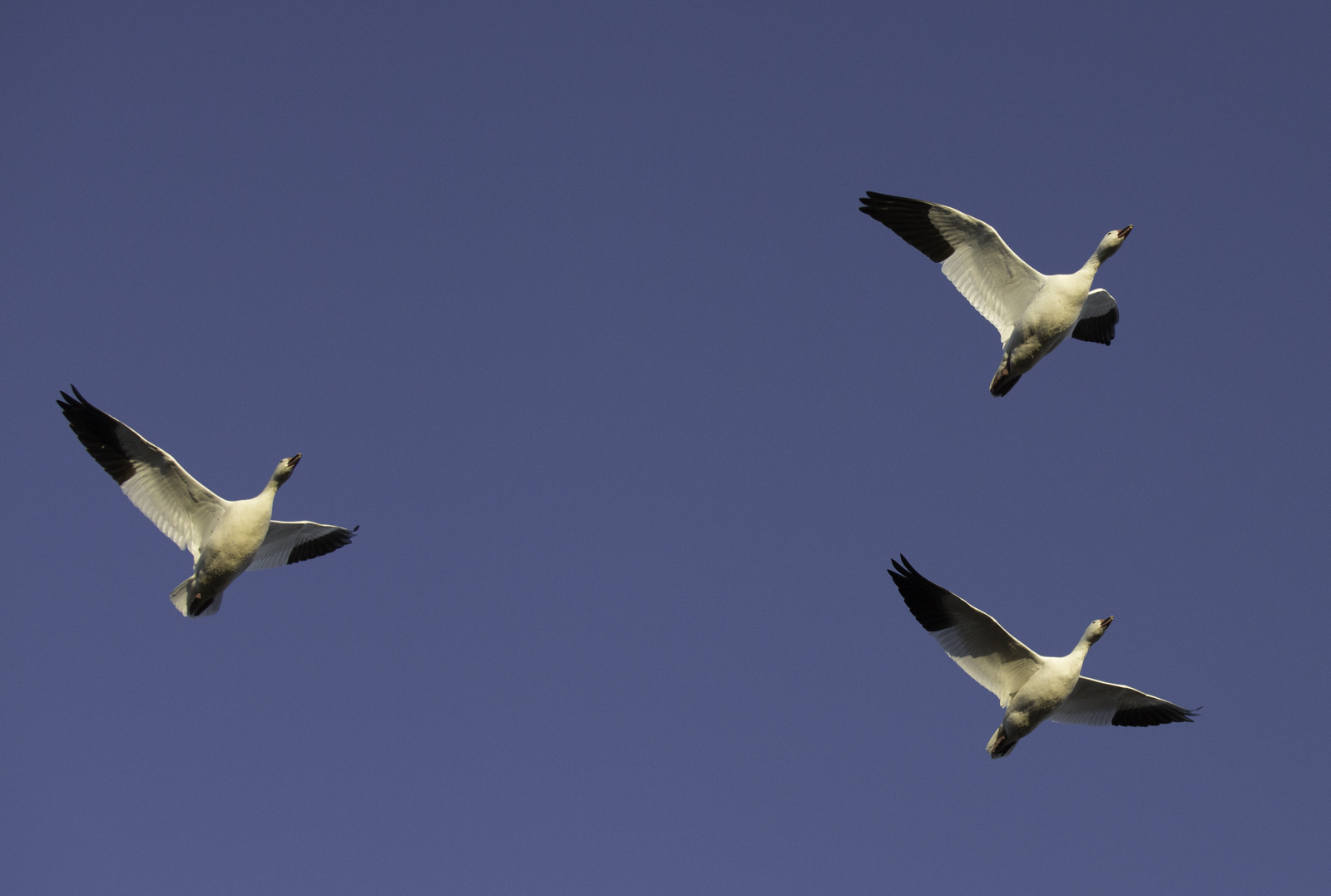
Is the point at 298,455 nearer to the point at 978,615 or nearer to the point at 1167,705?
the point at 978,615

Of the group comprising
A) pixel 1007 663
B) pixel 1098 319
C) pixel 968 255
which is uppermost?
pixel 1098 319

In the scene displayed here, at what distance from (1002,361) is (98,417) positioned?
12660 mm

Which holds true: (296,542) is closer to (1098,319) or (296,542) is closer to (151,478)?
(151,478)

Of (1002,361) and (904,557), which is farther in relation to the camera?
(1002,361)

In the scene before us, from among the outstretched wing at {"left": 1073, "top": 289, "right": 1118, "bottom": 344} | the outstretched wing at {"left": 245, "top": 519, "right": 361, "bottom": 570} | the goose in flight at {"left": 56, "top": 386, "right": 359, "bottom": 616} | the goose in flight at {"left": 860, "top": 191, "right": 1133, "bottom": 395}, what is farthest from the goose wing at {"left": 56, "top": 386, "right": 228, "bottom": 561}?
the outstretched wing at {"left": 1073, "top": 289, "right": 1118, "bottom": 344}

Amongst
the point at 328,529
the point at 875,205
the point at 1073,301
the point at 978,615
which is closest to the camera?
the point at 978,615

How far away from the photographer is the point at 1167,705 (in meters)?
16.3

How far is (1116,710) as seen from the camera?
1638cm

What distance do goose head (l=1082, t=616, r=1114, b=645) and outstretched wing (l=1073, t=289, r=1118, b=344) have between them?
17.7ft

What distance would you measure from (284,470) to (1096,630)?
11742 mm

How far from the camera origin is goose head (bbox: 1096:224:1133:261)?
17.0 m

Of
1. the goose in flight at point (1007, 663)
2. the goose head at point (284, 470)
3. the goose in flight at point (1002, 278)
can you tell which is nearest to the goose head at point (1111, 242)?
the goose in flight at point (1002, 278)

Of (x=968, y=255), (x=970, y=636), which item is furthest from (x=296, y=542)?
(x=968, y=255)

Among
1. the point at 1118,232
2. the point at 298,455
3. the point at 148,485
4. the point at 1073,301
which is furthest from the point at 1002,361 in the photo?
the point at 148,485
